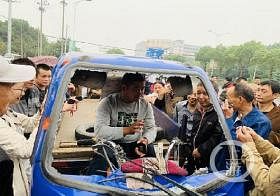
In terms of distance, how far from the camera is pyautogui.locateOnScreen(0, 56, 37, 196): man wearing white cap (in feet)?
6.77

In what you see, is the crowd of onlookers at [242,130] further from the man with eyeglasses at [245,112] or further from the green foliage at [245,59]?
the green foliage at [245,59]

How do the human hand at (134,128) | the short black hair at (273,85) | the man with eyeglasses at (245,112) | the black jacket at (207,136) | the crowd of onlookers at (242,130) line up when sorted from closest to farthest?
the crowd of onlookers at (242,130)
the human hand at (134,128)
the black jacket at (207,136)
the man with eyeglasses at (245,112)
the short black hair at (273,85)

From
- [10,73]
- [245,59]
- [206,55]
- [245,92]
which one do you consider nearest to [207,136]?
[245,92]

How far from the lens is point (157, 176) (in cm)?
234

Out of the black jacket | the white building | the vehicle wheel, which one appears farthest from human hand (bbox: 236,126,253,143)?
the white building

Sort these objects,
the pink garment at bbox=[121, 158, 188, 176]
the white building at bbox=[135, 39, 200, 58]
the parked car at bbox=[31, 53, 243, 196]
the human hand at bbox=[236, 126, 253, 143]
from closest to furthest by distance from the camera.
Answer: the parked car at bbox=[31, 53, 243, 196] → the pink garment at bbox=[121, 158, 188, 176] → the human hand at bbox=[236, 126, 253, 143] → the white building at bbox=[135, 39, 200, 58]

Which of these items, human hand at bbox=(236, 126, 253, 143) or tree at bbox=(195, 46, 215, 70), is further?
tree at bbox=(195, 46, 215, 70)

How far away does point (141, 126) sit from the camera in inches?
132

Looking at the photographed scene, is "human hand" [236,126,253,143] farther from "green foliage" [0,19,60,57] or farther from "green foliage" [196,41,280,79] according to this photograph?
"green foliage" [0,19,60,57]

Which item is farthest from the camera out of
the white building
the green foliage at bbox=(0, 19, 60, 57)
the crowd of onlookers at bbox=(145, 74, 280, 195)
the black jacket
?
the white building

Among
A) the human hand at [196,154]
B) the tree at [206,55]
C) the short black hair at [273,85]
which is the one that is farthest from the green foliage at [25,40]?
the human hand at [196,154]

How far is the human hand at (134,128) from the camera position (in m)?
3.18

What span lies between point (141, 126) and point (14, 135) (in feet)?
4.35

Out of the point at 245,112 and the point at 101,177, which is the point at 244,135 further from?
the point at 101,177
